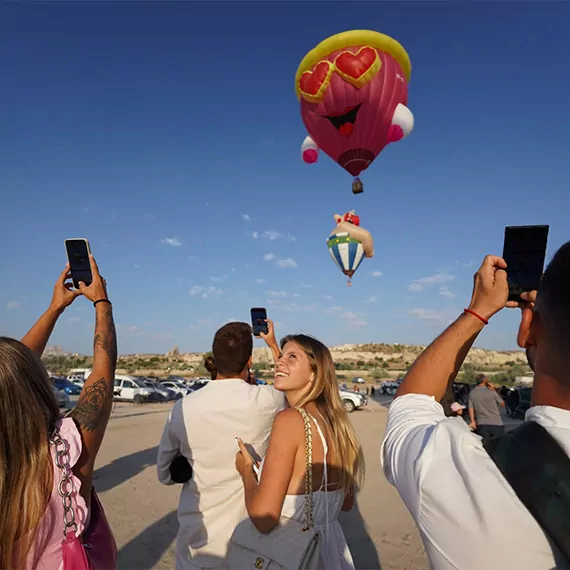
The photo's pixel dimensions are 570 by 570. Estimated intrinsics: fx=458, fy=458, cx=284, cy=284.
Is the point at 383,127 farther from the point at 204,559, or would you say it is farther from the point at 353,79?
the point at 204,559

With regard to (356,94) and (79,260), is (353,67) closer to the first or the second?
(356,94)

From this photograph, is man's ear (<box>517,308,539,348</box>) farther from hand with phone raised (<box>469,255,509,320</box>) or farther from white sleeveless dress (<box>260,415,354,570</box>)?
white sleeveless dress (<box>260,415,354,570</box>)

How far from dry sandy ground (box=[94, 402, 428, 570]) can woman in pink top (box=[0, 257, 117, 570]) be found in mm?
3695

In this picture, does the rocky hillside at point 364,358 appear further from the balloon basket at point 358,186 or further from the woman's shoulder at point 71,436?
the woman's shoulder at point 71,436

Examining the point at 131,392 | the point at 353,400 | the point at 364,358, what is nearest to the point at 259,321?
the point at 353,400

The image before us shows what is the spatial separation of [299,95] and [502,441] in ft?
50.3

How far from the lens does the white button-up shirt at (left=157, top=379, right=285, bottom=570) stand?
248 cm

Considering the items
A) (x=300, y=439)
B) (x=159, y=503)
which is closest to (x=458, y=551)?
(x=300, y=439)

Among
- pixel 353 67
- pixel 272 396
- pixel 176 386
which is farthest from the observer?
pixel 176 386

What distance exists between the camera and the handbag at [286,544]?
196 cm

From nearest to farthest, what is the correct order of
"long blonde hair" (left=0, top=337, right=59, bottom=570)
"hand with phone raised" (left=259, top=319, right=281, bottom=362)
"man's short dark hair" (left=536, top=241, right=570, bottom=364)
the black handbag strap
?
1. the black handbag strap
2. "man's short dark hair" (left=536, top=241, right=570, bottom=364)
3. "long blonde hair" (left=0, top=337, right=59, bottom=570)
4. "hand with phone raised" (left=259, top=319, right=281, bottom=362)

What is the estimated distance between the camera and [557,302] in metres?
1.07

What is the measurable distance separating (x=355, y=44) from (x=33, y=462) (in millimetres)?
14304

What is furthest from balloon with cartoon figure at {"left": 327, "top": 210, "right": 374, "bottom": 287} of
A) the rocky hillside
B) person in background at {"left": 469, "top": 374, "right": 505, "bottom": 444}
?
the rocky hillside
